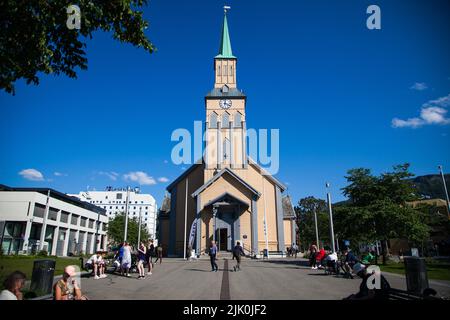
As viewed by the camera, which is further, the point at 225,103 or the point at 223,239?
the point at 225,103

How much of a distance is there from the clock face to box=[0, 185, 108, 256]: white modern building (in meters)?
28.2

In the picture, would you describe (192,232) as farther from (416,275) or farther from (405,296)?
(405,296)

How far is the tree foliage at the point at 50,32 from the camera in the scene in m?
7.61

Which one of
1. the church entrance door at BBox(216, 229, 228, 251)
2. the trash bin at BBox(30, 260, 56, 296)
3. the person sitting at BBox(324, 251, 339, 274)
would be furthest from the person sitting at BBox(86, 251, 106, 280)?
the church entrance door at BBox(216, 229, 228, 251)

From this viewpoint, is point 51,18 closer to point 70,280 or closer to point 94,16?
point 94,16

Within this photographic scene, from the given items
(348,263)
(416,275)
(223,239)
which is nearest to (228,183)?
(223,239)

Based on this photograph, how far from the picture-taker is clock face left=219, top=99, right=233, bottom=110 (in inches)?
1572

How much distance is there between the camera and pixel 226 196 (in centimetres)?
3316

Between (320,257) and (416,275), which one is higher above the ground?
(320,257)

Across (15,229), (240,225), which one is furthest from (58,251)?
(240,225)

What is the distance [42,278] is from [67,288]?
367cm

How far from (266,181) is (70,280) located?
31.3 meters

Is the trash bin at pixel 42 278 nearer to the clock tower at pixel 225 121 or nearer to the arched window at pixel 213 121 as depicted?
the clock tower at pixel 225 121

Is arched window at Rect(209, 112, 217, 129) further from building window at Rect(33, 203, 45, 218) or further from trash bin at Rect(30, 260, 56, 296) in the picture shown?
trash bin at Rect(30, 260, 56, 296)
